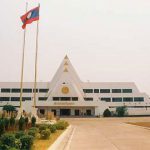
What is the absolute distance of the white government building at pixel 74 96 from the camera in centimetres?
5938

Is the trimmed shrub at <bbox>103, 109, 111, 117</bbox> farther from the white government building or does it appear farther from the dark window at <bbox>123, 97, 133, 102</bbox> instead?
the dark window at <bbox>123, 97, 133, 102</bbox>

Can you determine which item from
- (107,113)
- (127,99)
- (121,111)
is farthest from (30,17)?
(127,99)

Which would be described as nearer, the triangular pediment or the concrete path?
the concrete path

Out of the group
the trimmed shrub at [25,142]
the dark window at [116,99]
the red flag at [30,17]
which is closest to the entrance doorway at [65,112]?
the dark window at [116,99]

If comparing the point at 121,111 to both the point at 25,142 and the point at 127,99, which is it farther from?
the point at 25,142

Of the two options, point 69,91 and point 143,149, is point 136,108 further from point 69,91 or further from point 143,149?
point 143,149

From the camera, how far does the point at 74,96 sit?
198 ft

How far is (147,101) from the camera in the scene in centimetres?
6475

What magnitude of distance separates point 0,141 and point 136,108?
54.9 meters

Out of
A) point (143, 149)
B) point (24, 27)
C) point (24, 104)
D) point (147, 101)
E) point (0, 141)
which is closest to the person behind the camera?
point (0, 141)

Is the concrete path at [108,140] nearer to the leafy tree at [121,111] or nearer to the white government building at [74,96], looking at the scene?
the leafy tree at [121,111]

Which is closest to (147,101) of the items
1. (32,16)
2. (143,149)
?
(32,16)

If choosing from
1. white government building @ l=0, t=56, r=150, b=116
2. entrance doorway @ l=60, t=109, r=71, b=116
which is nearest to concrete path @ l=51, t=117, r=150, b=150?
white government building @ l=0, t=56, r=150, b=116

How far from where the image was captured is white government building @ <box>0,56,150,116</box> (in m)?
59.4
